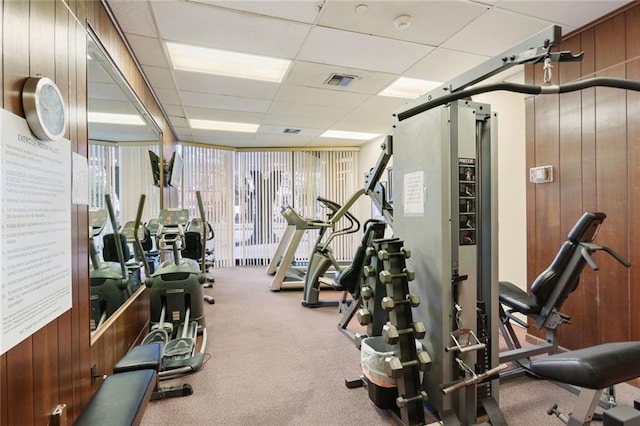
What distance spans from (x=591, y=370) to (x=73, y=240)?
Result: 7.58 ft

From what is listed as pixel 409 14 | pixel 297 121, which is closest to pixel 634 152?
pixel 409 14

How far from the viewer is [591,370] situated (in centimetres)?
121

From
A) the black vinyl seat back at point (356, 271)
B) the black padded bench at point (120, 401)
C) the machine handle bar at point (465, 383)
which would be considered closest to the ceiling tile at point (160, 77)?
the black vinyl seat back at point (356, 271)

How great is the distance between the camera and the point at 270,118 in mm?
4996

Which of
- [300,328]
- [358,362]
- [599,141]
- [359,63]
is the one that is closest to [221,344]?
[300,328]

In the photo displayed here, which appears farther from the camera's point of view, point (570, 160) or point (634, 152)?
point (570, 160)

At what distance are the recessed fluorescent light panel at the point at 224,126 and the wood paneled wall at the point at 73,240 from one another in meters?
2.88

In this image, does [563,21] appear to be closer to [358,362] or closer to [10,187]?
[358,362]

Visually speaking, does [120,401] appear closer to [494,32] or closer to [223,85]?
[223,85]

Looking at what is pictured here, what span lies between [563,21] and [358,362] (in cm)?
312

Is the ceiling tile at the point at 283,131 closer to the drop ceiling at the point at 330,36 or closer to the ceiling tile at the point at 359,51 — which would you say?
the drop ceiling at the point at 330,36

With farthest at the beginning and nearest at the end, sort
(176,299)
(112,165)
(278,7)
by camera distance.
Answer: (176,299) → (112,165) → (278,7)

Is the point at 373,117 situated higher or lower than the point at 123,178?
higher

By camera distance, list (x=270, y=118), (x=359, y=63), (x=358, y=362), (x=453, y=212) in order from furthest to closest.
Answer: (x=270, y=118) → (x=359, y=63) → (x=358, y=362) → (x=453, y=212)
